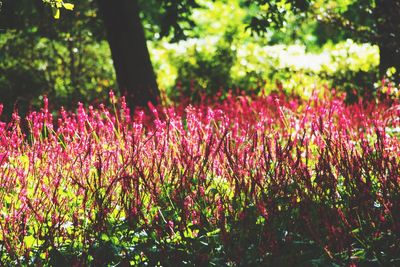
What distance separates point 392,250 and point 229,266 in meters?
0.97

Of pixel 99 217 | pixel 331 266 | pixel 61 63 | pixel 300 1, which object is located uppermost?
pixel 300 1

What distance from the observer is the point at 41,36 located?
10953 millimetres

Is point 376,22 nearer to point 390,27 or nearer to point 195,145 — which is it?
point 390,27

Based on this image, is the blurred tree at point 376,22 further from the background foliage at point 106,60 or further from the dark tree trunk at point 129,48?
the dark tree trunk at point 129,48

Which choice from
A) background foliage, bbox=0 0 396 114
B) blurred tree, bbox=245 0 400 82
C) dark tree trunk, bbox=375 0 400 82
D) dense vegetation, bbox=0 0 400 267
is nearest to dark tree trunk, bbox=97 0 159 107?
dense vegetation, bbox=0 0 400 267

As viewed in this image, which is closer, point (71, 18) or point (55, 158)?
point (55, 158)

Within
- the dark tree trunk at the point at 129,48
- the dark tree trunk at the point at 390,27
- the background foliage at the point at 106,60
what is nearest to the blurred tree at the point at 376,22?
the dark tree trunk at the point at 390,27

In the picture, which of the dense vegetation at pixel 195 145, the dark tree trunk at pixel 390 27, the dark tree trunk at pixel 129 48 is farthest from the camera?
the dark tree trunk at pixel 129 48

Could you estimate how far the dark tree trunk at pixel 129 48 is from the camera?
872cm

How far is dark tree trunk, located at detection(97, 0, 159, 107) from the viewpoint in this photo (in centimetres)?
872

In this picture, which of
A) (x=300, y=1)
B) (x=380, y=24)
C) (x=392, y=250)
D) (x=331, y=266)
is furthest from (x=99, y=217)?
(x=380, y=24)

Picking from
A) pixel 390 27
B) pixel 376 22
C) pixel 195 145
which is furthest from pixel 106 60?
pixel 195 145

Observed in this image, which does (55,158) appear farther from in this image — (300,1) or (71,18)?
(71,18)

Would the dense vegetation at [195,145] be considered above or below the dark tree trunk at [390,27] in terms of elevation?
below
